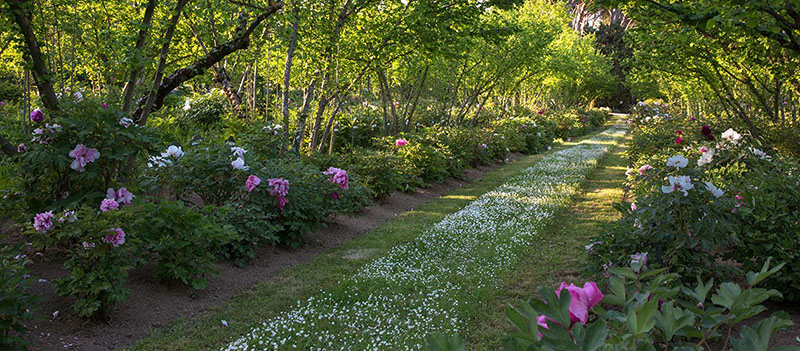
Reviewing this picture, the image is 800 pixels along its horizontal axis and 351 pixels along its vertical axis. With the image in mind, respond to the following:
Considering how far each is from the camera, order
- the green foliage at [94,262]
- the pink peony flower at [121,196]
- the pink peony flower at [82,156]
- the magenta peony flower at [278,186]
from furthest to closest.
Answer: the magenta peony flower at [278,186] → the pink peony flower at [121,196] → the pink peony flower at [82,156] → the green foliage at [94,262]

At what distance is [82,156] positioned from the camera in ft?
12.5

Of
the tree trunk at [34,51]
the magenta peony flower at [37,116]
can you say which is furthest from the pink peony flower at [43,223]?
the tree trunk at [34,51]

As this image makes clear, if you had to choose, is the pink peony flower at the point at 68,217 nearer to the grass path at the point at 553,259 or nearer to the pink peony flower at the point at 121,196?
the pink peony flower at the point at 121,196

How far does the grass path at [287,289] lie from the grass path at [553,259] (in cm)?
148

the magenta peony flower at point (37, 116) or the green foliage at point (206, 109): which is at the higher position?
the green foliage at point (206, 109)

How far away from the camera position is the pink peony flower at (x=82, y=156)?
3.80m

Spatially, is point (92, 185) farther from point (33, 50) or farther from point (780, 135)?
point (780, 135)

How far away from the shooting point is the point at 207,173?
5.43m

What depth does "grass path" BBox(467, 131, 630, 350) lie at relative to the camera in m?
3.88

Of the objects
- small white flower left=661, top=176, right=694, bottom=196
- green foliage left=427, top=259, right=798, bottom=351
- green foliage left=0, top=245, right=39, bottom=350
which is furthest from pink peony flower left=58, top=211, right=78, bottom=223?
small white flower left=661, top=176, right=694, bottom=196

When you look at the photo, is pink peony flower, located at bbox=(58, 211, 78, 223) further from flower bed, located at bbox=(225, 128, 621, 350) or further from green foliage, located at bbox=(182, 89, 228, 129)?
green foliage, located at bbox=(182, 89, 228, 129)

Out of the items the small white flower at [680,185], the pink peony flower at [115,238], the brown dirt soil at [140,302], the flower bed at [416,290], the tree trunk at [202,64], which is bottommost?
the flower bed at [416,290]

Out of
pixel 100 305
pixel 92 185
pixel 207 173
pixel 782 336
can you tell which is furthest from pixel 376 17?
pixel 782 336

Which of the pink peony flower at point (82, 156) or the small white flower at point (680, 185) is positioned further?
the pink peony flower at point (82, 156)
